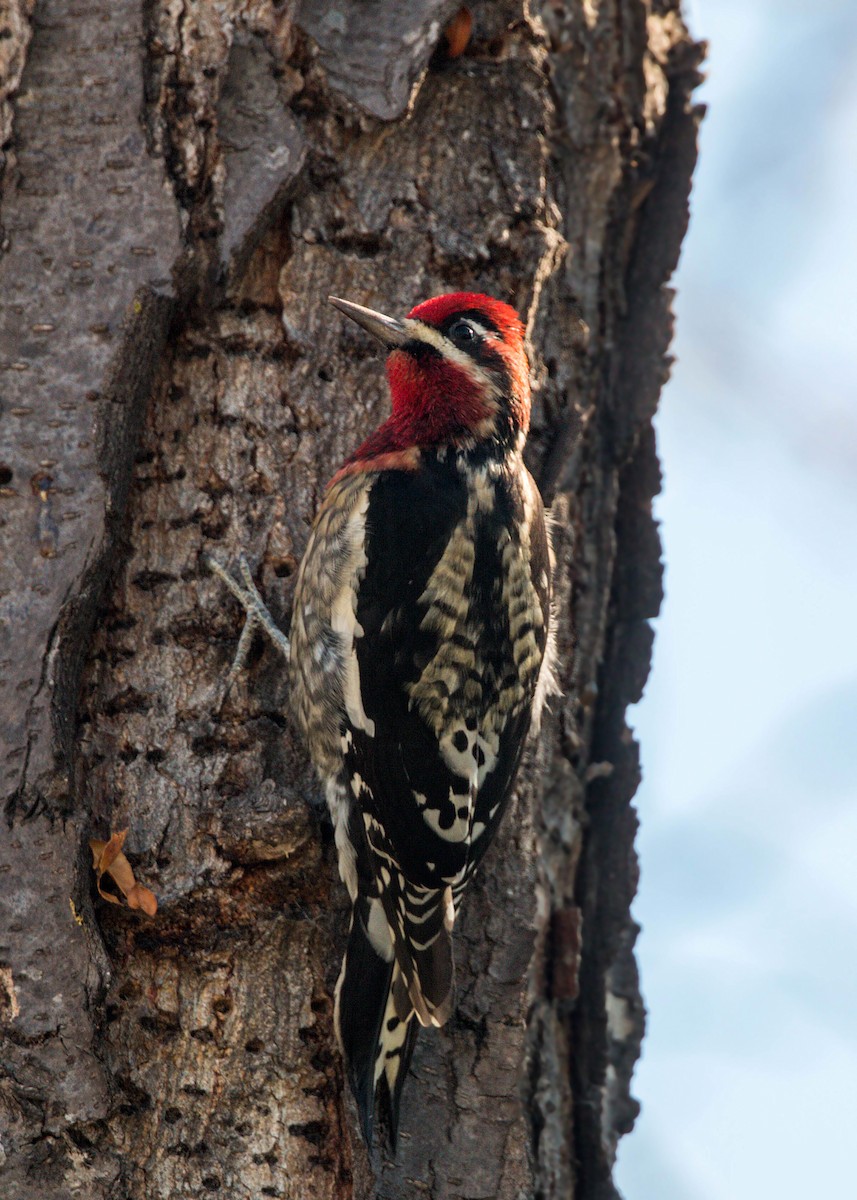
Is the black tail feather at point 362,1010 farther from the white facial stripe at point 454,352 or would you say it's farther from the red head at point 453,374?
the white facial stripe at point 454,352

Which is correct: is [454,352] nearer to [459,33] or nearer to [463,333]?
[463,333]

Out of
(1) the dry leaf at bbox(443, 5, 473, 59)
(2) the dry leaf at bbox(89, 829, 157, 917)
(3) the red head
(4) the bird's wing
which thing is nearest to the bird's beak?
(3) the red head

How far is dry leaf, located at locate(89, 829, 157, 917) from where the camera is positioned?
2.06 metres

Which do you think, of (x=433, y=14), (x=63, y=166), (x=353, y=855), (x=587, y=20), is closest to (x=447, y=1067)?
(x=353, y=855)

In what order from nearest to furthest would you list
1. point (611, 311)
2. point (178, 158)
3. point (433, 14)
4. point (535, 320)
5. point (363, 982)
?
point (363, 982) → point (178, 158) → point (433, 14) → point (535, 320) → point (611, 311)

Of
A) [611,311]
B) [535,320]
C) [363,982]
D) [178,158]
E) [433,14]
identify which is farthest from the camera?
[611,311]

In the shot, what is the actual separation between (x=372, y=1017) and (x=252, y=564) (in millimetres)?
873

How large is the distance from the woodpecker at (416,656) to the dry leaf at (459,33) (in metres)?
0.56

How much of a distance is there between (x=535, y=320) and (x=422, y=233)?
33 cm

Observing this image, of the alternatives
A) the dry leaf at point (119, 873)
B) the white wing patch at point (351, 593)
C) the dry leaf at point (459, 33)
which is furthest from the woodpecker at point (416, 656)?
the dry leaf at point (459, 33)

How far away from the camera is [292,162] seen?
2.38 metres

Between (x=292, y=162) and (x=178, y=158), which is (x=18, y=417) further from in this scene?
(x=292, y=162)

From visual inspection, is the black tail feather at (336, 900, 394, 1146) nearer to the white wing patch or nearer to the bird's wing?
the bird's wing

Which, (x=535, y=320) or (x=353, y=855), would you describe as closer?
(x=353, y=855)
